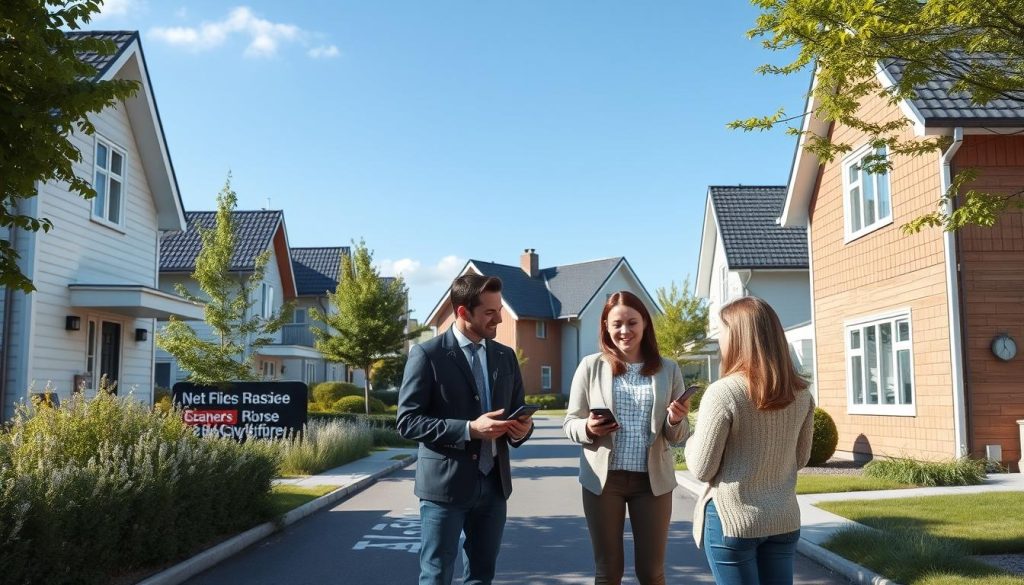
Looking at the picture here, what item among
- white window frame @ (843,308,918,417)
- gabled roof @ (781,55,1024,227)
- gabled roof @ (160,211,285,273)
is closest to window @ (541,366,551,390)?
gabled roof @ (160,211,285,273)

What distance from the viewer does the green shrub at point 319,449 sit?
50.0ft

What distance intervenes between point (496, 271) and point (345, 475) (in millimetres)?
39149

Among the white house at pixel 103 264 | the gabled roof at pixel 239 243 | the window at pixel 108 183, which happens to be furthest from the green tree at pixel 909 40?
the gabled roof at pixel 239 243

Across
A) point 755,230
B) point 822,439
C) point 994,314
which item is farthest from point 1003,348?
point 755,230

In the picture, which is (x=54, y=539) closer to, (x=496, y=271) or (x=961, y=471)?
(x=961, y=471)

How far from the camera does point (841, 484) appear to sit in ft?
41.6

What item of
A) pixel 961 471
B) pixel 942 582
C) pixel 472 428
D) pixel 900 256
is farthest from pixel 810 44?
pixel 900 256

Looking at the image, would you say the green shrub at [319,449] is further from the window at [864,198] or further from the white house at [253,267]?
the white house at [253,267]

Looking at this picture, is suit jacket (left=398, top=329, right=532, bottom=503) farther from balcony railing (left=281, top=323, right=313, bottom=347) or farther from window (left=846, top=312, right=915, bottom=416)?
balcony railing (left=281, top=323, right=313, bottom=347)

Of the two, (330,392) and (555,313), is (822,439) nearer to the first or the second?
(330,392)

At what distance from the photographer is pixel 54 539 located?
5.75 m

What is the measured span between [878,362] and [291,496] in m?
11.0

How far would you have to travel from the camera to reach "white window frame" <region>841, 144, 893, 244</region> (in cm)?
1623

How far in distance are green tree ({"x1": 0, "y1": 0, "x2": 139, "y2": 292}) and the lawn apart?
6839mm
